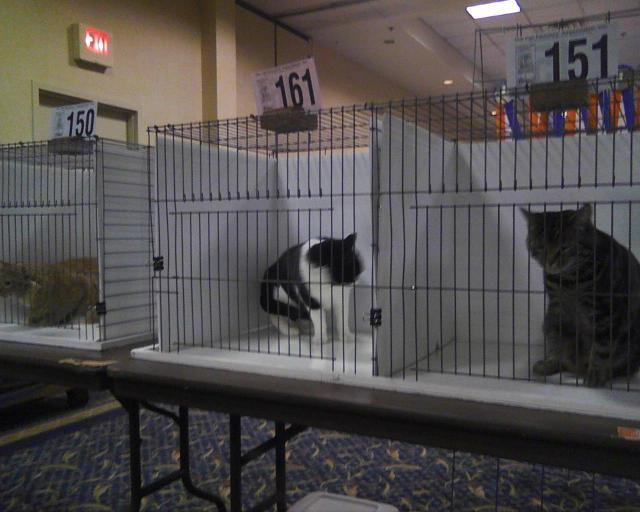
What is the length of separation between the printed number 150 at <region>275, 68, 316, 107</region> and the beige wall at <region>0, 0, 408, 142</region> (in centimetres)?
268

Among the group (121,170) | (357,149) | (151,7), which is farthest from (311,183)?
(151,7)

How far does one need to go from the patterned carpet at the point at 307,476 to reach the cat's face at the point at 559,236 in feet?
3.94

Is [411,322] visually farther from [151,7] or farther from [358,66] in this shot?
[358,66]

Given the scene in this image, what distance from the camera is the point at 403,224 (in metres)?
1.56

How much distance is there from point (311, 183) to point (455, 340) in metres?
0.81

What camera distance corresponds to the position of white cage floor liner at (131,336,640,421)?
46.8 inches

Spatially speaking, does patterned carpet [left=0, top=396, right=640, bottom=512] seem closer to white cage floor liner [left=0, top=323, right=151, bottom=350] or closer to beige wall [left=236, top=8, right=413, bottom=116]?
white cage floor liner [left=0, top=323, right=151, bottom=350]

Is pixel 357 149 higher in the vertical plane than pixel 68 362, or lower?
higher

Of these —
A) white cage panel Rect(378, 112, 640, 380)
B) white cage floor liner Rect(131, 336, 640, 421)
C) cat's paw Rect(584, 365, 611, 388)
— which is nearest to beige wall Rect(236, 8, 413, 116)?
white cage panel Rect(378, 112, 640, 380)

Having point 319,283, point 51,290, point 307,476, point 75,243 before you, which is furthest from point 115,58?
point 307,476

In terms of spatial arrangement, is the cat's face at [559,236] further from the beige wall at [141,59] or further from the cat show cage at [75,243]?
the beige wall at [141,59]

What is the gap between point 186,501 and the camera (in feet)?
7.35

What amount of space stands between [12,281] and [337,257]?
137cm

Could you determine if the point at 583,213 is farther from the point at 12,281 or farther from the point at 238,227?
the point at 12,281
